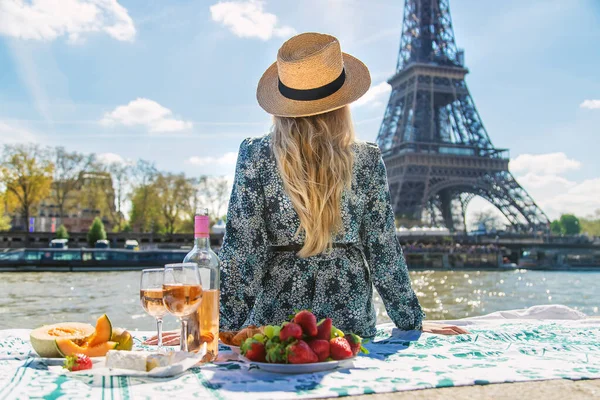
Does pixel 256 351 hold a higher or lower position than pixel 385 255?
lower

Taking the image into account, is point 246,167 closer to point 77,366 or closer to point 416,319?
point 416,319

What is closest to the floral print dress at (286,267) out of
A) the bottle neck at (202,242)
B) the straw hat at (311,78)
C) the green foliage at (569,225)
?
the straw hat at (311,78)

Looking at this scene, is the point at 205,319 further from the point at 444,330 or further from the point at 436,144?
the point at 436,144

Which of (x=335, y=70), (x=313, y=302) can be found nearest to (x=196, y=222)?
(x=313, y=302)

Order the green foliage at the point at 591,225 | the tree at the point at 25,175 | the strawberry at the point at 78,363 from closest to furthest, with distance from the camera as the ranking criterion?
the strawberry at the point at 78,363 < the tree at the point at 25,175 < the green foliage at the point at 591,225

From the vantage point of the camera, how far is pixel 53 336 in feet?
6.05

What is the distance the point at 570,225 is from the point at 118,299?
75877 millimetres

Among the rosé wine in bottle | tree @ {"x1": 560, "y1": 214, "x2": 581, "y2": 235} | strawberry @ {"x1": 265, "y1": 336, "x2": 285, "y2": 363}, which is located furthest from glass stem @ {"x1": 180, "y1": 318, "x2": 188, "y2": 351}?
tree @ {"x1": 560, "y1": 214, "x2": 581, "y2": 235}

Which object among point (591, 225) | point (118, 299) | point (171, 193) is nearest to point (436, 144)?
point (171, 193)

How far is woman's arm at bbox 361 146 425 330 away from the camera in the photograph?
2.66 meters

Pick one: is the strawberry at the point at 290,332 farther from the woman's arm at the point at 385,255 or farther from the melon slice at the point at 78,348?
the woman's arm at the point at 385,255

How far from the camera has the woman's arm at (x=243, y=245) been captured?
8.24 ft

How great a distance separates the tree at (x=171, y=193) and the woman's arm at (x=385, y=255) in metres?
48.2

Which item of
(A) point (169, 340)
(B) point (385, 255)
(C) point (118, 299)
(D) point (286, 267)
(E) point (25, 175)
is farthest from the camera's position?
(E) point (25, 175)
